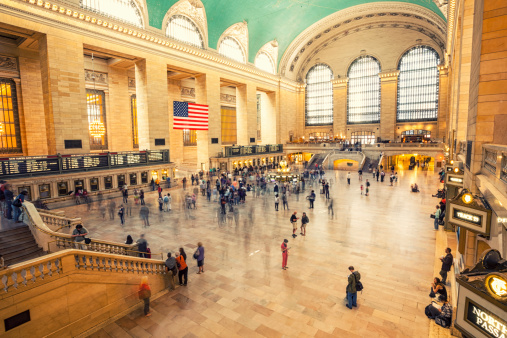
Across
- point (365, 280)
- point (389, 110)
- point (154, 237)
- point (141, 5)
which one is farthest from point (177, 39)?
point (389, 110)

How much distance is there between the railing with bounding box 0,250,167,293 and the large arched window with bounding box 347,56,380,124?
41.1 m

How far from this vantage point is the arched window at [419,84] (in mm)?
36000

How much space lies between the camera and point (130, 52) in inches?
811

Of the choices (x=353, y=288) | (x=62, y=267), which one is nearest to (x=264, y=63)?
(x=353, y=288)

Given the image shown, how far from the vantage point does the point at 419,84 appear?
121 feet

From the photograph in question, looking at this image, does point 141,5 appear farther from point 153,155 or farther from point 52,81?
point 153,155

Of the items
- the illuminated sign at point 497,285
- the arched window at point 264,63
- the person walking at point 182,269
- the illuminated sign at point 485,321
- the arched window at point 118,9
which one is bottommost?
the person walking at point 182,269

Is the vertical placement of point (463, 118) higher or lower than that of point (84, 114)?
lower

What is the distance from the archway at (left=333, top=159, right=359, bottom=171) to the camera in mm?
32469

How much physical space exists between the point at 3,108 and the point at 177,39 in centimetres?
1392

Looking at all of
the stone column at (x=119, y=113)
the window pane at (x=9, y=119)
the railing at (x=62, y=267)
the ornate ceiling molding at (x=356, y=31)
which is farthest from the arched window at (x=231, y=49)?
the railing at (x=62, y=267)

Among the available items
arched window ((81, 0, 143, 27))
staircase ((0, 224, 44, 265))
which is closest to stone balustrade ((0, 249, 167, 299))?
staircase ((0, 224, 44, 265))

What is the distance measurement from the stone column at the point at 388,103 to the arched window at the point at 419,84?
988mm

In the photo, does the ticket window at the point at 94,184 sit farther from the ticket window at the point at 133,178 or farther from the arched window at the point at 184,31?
the arched window at the point at 184,31
